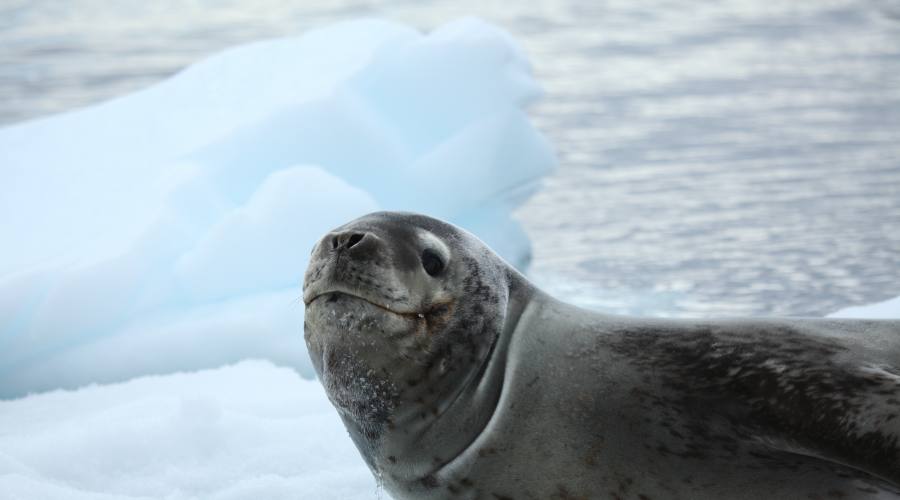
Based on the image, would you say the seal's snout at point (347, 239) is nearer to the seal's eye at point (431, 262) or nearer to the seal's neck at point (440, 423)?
the seal's eye at point (431, 262)

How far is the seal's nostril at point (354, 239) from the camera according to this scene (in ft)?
7.25

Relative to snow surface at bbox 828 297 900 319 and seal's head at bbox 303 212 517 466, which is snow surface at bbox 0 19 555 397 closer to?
snow surface at bbox 828 297 900 319

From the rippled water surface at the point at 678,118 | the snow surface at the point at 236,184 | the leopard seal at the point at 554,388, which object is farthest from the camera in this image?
the rippled water surface at the point at 678,118

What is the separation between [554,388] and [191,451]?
4.30 ft

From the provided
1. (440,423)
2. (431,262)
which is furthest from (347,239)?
(440,423)

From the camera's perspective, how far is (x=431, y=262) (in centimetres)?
225

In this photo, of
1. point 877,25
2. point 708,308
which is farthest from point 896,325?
point 877,25

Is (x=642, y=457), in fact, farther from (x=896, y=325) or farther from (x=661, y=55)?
(x=661, y=55)

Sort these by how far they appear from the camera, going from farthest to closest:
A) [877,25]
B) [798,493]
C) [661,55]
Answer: [877,25] < [661,55] < [798,493]

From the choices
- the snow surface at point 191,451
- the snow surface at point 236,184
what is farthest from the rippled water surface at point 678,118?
the snow surface at point 191,451

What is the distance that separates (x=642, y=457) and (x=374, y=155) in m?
3.69

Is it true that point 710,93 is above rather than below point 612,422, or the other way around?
below

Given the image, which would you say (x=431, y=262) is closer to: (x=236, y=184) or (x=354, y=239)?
(x=354, y=239)

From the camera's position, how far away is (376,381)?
2.18 meters
